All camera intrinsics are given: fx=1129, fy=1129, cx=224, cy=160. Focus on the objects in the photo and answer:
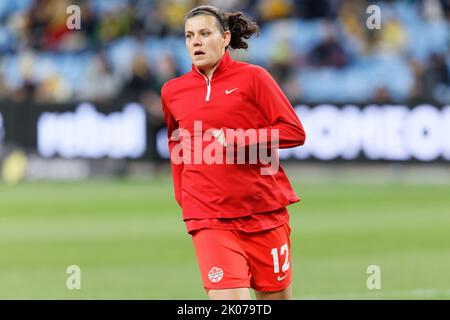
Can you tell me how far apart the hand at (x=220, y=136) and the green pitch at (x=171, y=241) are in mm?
A: 3570

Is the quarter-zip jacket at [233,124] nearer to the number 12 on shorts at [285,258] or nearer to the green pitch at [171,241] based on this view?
the number 12 on shorts at [285,258]

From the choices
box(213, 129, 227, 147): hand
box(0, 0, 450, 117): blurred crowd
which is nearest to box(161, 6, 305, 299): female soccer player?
box(213, 129, 227, 147): hand

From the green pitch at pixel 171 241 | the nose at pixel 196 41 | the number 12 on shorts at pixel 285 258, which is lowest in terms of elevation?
the green pitch at pixel 171 241

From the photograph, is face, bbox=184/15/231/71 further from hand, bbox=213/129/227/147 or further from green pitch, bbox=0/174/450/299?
green pitch, bbox=0/174/450/299

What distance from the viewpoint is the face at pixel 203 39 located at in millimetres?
6883

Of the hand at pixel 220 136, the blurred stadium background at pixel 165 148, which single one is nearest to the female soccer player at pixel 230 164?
the hand at pixel 220 136

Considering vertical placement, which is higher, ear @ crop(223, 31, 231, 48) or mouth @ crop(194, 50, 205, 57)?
ear @ crop(223, 31, 231, 48)

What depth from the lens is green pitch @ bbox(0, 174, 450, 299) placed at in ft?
35.2

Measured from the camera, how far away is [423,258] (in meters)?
12.6

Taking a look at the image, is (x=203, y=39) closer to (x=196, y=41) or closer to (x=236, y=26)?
(x=196, y=41)

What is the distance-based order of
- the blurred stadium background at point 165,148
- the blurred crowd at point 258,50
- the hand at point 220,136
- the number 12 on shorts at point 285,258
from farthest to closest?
the blurred crowd at point 258,50 < the blurred stadium background at point 165,148 < the number 12 on shorts at point 285,258 < the hand at point 220,136

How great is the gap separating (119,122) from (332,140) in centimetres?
401

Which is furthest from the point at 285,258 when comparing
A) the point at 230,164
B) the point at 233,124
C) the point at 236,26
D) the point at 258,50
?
the point at 258,50

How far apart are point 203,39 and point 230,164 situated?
0.78m
